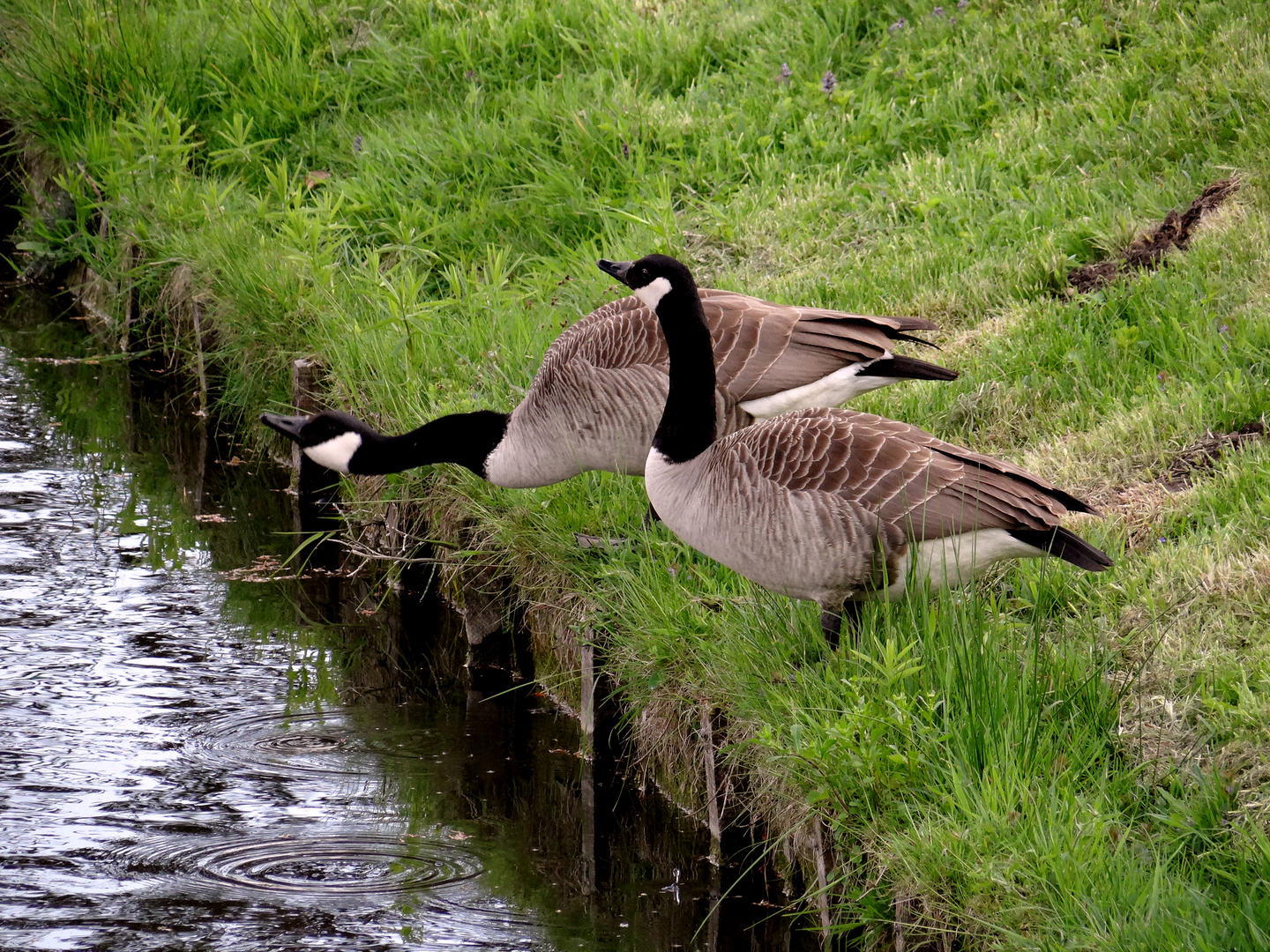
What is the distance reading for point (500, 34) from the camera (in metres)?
10.5

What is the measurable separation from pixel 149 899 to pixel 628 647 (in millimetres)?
1815

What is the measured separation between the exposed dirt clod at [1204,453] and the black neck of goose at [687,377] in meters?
1.76

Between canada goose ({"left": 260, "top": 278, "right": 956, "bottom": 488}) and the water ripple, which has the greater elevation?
canada goose ({"left": 260, "top": 278, "right": 956, "bottom": 488})

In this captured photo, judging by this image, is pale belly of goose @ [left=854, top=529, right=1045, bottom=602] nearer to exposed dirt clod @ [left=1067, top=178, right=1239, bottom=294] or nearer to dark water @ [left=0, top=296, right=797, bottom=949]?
dark water @ [left=0, top=296, right=797, bottom=949]

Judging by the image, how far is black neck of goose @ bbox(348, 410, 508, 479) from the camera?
5887 millimetres

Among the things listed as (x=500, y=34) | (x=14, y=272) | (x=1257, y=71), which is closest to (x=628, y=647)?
(x=1257, y=71)

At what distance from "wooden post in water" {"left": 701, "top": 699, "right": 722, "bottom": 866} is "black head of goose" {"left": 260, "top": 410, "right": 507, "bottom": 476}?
1.78m

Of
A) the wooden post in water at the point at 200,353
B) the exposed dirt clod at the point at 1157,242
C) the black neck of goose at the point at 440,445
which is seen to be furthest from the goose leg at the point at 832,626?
the wooden post in water at the point at 200,353

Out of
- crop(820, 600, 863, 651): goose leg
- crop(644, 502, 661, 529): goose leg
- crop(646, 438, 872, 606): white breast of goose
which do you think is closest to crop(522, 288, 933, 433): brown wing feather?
crop(644, 502, 661, 529): goose leg

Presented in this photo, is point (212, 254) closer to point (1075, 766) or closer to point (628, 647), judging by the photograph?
point (628, 647)

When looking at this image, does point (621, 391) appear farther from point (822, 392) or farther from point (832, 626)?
point (832, 626)

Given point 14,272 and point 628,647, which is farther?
point 14,272

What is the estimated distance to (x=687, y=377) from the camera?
197 inches

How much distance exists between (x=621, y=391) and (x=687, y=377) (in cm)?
75
